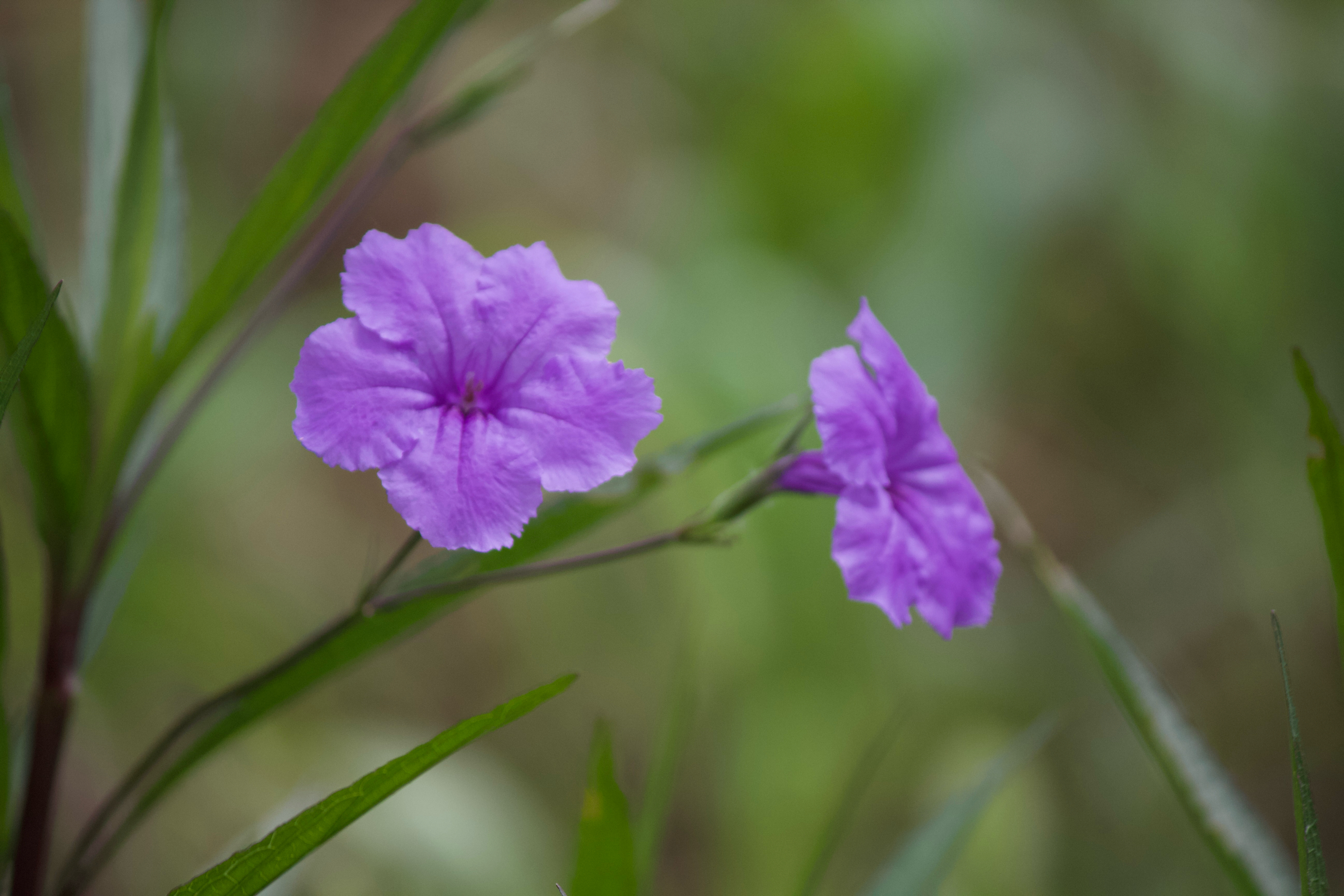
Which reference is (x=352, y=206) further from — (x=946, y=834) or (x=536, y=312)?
(x=946, y=834)

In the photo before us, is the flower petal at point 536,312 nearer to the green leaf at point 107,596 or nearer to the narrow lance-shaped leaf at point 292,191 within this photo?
the narrow lance-shaped leaf at point 292,191

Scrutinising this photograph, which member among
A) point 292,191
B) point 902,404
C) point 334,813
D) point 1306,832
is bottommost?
point 1306,832

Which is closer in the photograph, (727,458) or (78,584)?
(78,584)

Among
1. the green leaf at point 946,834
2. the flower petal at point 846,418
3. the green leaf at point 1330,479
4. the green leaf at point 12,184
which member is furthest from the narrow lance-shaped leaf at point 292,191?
the green leaf at point 946,834

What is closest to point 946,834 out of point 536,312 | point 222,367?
point 536,312

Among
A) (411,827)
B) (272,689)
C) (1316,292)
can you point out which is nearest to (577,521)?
(272,689)

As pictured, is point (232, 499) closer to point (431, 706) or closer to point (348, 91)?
point (431, 706)

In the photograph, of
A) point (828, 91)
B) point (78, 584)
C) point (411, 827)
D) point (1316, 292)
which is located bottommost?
point (411, 827)
